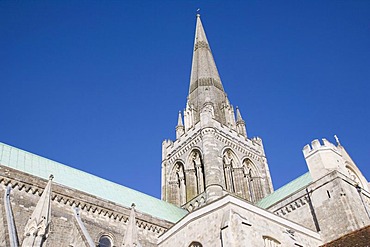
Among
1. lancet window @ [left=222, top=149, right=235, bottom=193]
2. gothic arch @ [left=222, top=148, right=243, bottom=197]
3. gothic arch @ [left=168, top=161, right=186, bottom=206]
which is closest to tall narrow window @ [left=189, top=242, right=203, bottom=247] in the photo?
lancet window @ [left=222, top=149, right=235, bottom=193]

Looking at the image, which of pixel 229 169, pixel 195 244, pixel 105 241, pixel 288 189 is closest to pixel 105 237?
pixel 105 241

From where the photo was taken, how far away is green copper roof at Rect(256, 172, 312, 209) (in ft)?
75.9

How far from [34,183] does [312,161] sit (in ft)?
50.5

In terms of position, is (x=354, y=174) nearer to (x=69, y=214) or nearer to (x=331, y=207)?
(x=331, y=207)

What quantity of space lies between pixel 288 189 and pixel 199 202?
20.7 feet

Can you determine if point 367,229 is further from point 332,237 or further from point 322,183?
point 322,183

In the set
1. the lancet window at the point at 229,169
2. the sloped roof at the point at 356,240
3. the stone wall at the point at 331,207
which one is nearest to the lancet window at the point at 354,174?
the stone wall at the point at 331,207

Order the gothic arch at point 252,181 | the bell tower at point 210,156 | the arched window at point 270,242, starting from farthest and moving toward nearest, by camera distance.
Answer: the gothic arch at point 252,181 → the bell tower at point 210,156 → the arched window at point 270,242

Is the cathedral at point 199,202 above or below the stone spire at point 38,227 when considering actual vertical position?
above

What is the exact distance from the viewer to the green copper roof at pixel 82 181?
62.5 feet

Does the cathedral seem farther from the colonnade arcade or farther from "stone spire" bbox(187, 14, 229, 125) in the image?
"stone spire" bbox(187, 14, 229, 125)

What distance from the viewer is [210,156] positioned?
27.3m

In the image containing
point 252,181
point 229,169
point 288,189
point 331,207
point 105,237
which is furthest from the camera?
point 252,181

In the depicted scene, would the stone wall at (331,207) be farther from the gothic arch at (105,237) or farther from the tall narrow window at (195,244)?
the gothic arch at (105,237)
